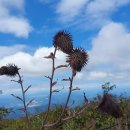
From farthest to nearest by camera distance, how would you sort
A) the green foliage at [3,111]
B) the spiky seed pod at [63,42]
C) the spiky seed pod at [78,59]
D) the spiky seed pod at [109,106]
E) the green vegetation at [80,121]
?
1. the green foliage at [3,111]
2. the green vegetation at [80,121]
3. the spiky seed pod at [63,42]
4. the spiky seed pod at [78,59]
5. the spiky seed pod at [109,106]

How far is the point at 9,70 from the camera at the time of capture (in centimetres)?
423

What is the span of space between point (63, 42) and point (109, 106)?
1587 millimetres

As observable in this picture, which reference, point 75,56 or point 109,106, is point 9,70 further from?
point 109,106

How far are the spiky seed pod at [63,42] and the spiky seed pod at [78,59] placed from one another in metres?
Answer: 0.08

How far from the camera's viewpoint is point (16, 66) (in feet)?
14.5

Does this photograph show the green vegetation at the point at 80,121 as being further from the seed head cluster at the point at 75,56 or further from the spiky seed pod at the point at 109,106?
the spiky seed pod at the point at 109,106

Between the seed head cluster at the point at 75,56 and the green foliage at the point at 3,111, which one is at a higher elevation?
the green foliage at the point at 3,111

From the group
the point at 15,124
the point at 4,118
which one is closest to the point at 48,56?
the point at 15,124

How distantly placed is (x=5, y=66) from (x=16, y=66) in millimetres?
166

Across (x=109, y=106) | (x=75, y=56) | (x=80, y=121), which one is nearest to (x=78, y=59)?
(x=75, y=56)

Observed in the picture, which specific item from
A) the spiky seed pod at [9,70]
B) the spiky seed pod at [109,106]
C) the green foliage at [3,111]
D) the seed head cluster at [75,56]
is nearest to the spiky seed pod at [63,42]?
the seed head cluster at [75,56]

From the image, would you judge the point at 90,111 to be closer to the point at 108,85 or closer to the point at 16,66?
the point at 108,85

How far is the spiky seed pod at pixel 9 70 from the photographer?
421 centimetres

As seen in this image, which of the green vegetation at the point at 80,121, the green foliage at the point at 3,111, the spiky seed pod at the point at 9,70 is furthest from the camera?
the green foliage at the point at 3,111
